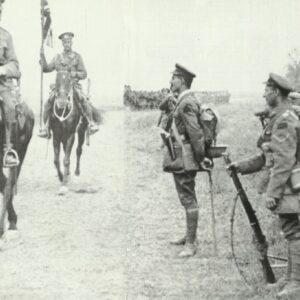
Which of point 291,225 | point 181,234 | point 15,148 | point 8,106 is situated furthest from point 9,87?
point 291,225

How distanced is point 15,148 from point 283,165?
3694mm

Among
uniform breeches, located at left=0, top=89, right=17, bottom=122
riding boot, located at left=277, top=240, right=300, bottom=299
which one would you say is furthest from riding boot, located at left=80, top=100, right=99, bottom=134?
riding boot, located at left=277, top=240, right=300, bottom=299

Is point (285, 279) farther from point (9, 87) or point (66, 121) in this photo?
point (66, 121)

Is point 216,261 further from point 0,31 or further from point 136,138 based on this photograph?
point 136,138

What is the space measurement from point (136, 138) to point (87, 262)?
8110 millimetres

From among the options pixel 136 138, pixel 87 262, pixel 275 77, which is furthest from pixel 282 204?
pixel 136 138

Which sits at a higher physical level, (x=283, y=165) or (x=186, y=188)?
(x=283, y=165)

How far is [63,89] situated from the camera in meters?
8.81

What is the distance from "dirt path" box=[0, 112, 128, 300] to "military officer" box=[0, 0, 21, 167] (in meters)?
0.86

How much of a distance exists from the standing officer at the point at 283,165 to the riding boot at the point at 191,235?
1.34m

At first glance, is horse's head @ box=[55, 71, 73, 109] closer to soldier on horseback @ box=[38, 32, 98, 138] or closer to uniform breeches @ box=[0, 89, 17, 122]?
soldier on horseback @ box=[38, 32, 98, 138]

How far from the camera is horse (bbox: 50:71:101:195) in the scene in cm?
875

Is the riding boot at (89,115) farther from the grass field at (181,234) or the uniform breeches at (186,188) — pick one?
the uniform breeches at (186,188)

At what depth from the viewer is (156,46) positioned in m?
7.63
